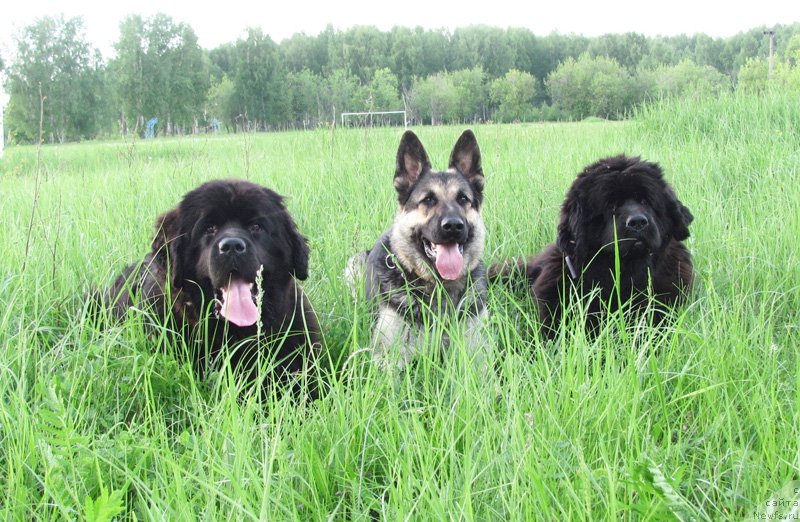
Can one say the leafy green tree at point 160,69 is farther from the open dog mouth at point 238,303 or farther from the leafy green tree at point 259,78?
the open dog mouth at point 238,303

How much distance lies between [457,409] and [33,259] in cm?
301

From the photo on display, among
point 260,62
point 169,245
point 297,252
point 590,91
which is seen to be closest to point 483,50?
point 260,62

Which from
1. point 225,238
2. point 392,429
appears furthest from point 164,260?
point 392,429

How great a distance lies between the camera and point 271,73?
65875 mm

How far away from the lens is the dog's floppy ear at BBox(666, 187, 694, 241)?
3.98 m

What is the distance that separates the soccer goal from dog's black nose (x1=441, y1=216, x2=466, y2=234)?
165 inches

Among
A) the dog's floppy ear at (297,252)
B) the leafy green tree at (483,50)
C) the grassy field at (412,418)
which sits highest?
the leafy green tree at (483,50)

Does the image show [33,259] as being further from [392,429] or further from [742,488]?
[742,488]

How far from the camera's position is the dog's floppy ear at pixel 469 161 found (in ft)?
15.1

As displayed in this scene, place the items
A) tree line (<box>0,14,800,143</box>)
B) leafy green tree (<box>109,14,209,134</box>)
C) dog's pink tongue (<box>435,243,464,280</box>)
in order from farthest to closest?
leafy green tree (<box>109,14,209,134</box>), tree line (<box>0,14,800,143</box>), dog's pink tongue (<box>435,243,464,280</box>)

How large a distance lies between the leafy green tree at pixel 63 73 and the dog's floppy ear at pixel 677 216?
52138 mm

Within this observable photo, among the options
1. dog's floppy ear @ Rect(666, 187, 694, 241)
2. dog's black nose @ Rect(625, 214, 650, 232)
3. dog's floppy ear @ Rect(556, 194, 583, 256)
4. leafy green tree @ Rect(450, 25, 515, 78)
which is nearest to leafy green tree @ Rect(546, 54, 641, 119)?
dog's floppy ear @ Rect(666, 187, 694, 241)

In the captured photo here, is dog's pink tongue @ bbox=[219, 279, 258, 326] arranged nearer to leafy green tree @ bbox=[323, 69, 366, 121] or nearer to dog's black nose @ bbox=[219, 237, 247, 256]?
dog's black nose @ bbox=[219, 237, 247, 256]

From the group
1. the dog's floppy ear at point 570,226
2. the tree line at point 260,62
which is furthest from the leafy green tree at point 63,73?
the dog's floppy ear at point 570,226
